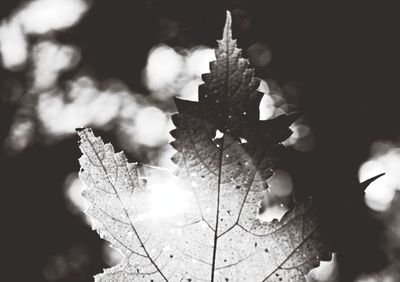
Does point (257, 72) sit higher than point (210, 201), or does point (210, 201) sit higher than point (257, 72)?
point (257, 72)

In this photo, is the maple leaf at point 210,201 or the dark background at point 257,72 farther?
the dark background at point 257,72

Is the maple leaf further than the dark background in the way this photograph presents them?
No

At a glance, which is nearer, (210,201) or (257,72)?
(210,201)

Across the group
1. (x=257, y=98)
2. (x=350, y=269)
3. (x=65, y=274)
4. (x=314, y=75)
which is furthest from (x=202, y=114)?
(x=65, y=274)

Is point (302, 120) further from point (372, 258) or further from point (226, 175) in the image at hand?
point (226, 175)

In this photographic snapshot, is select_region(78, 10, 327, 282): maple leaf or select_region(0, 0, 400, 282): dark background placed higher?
select_region(0, 0, 400, 282): dark background
